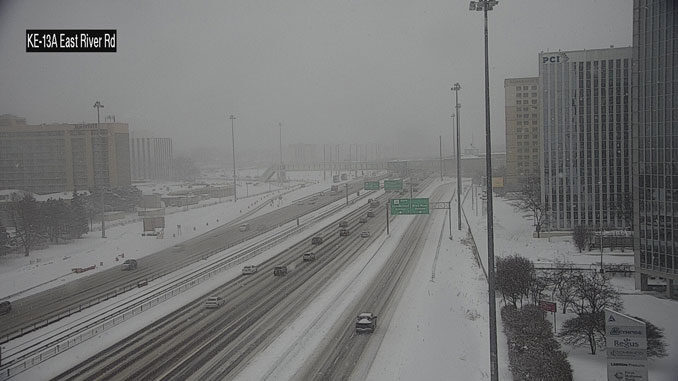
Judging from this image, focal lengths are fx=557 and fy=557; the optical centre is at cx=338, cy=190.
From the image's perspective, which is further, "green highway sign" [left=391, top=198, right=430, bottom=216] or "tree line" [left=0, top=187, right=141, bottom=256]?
"green highway sign" [left=391, top=198, right=430, bottom=216]

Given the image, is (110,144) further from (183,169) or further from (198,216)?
(183,169)

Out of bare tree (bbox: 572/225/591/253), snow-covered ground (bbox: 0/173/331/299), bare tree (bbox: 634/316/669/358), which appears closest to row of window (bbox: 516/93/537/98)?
bare tree (bbox: 572/225/591/253)

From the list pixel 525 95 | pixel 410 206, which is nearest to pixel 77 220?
pixel 410 206

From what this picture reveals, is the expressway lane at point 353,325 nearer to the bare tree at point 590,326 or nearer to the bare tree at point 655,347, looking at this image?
the bare tree at point 590,326

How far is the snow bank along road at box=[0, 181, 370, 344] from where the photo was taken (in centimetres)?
1848

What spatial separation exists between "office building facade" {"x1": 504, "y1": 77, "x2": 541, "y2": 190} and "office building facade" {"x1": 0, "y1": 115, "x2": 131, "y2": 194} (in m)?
41.4

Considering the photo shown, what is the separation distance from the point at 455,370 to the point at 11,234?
90.2 ft

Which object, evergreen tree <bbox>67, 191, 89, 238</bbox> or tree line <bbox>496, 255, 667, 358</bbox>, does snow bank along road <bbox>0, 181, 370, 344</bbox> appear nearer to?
evergreen tree <bbox>67, 191, 89, 238</bbox>

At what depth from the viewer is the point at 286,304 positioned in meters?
19.5

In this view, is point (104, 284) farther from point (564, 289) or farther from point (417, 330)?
point (564, 289)

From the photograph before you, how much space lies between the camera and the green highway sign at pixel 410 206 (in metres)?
33.1

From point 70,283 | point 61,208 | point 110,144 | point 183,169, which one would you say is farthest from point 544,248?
point 183,169

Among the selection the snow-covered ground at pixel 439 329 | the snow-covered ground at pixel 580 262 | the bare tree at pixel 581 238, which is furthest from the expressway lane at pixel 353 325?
the bare tree at pixel 581 238

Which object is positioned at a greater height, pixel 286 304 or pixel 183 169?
pixel 183 169
